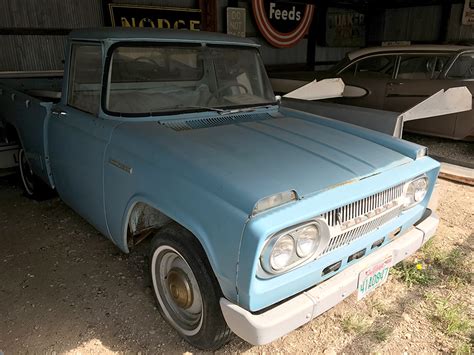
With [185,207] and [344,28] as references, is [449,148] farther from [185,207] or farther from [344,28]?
[344,28]

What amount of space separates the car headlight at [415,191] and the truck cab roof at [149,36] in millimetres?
1824

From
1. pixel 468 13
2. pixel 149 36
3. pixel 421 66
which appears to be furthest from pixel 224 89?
pixel 468 13

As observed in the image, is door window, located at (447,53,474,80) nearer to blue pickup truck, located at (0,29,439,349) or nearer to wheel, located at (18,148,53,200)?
blue pickup truck, located at (0,29,439,349)

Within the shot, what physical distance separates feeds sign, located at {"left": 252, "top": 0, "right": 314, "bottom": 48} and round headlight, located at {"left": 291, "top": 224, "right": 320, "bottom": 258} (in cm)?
893

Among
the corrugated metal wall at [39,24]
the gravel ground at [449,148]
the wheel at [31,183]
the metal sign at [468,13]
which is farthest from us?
the metal sign at [468,13]

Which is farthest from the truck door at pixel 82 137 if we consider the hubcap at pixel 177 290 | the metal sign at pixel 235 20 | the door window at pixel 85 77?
the metal sign at pixel 235 20

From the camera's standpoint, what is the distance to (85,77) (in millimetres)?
3232

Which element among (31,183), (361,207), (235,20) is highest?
(235,20)

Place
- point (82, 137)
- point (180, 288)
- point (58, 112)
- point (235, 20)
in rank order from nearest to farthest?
1. point (180, 288)
2. point (82, 137)
3. point (58, 112)
4. point (235, 20)

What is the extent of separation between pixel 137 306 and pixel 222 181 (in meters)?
1.39

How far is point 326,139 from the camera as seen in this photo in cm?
281

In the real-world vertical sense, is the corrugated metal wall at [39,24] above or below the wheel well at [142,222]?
above

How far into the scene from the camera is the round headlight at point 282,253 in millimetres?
1898

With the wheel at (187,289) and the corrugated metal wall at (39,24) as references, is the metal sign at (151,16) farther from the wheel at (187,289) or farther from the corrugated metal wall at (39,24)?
the wheel at (187,289)
